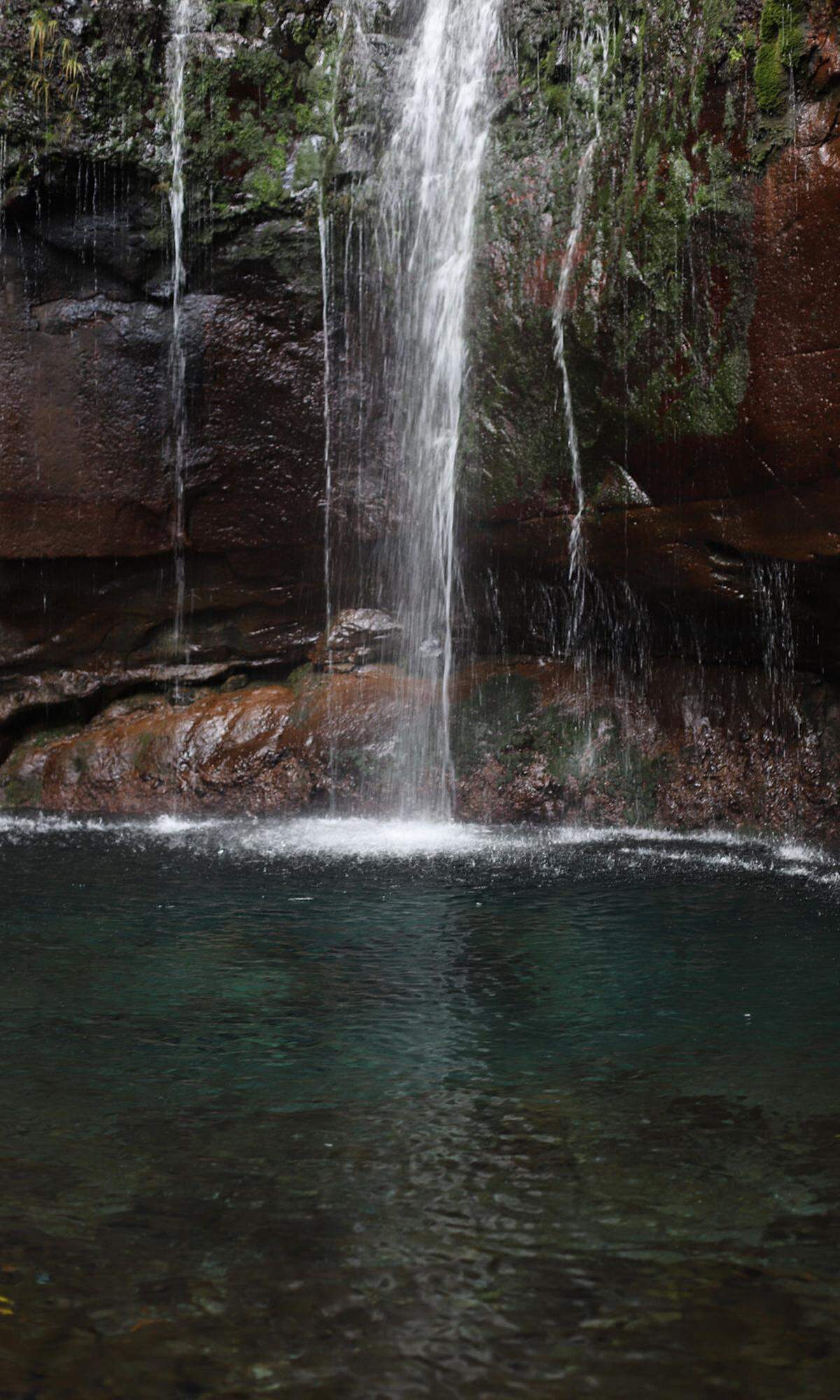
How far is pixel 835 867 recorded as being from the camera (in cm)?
717

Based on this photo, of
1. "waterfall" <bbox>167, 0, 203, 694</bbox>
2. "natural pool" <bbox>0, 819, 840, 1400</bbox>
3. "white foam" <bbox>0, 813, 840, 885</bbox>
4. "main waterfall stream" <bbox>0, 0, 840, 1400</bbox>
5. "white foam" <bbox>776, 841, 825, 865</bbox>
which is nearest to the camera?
"natural pool" <bbox>0, 819, 840, 1400</bbox>

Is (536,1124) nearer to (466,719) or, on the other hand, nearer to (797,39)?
(466,719)

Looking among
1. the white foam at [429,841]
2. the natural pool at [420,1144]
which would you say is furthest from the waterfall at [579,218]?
the natural pool at [420,1144]

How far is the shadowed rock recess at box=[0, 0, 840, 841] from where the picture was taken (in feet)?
26.6

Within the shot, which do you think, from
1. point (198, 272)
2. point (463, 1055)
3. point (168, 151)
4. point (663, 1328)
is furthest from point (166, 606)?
point (663, 1328)

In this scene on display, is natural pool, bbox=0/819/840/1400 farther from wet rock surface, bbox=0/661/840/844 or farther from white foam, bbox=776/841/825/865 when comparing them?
wet rock surface, bbox=0/661/840/844

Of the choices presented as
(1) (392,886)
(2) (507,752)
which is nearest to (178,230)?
(2) (507,752)

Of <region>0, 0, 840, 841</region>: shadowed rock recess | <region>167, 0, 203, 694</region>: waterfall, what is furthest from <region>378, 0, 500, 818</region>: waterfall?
Result: <region>167, 0, 203, 694</region>: waterfall

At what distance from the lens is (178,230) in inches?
371

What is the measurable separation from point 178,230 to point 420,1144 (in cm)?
764

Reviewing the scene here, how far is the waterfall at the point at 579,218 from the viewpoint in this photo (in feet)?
→ 27.6

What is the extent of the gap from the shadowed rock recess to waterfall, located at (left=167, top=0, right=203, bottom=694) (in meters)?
0.06

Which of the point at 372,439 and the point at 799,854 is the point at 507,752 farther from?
the point at 372,439

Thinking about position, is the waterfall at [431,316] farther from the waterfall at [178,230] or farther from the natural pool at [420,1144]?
the natural pool at [420,1144]
